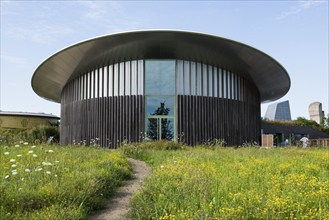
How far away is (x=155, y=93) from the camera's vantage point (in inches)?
957

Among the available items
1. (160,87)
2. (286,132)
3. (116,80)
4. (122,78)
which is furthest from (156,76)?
(286,132)

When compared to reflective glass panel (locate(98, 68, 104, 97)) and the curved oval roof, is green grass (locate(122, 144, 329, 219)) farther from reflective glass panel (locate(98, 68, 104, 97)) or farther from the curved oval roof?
reflective glass panel (locate(98, 68, 104, 97))

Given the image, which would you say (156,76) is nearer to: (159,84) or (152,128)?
(159,84)

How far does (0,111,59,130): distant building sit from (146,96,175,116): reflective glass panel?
114 ft

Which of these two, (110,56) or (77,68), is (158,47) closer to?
(110,56)

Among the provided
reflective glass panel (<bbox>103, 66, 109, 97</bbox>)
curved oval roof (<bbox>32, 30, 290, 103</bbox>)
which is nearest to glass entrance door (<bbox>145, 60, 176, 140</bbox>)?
curved oval roof (<bbox>32, 30, 290, 103</bbox>)

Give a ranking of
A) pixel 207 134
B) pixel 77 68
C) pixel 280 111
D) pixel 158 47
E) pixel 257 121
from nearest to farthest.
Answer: pixel 158 47 < pixel 207 134 < pixel 77 68 < pixel 257 121 < pixel 280 111

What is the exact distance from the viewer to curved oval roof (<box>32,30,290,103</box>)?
22.0 meters

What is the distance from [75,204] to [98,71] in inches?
823

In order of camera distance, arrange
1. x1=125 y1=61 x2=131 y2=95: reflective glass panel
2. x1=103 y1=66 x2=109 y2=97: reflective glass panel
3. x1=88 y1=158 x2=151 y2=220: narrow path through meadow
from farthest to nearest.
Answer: x1=103 y1=66 x2=109 y2=97: reflective glass panel → x1=125 y1=61 x2=131 y2=95: reflective glass panel → x1=88 y1=158 x2=151 y2=220: narrow path through meadow

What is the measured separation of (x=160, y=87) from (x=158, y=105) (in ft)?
4.12

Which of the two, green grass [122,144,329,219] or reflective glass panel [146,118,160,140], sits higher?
reflective glass panel [146,118,160,140]

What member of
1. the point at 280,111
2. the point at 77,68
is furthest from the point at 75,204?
the point at 280,111

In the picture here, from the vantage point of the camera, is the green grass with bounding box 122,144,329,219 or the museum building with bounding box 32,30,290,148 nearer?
the green grass with bounding box 122,144,329,219
